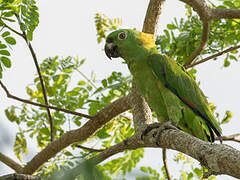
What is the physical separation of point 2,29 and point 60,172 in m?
2.31

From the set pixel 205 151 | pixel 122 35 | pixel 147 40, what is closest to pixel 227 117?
pixel 147 40

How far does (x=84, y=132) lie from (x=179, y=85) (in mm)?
1277

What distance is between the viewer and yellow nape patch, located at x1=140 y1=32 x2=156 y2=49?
2.91 m

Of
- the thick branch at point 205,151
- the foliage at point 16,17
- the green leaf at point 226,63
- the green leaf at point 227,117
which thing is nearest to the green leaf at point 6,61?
the foliage at point 16,17

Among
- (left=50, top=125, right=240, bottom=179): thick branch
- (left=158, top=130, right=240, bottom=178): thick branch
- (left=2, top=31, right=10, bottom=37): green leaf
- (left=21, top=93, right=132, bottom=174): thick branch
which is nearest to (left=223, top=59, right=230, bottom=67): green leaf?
(left=21, top=93, right=132, bottom=174): thick branch

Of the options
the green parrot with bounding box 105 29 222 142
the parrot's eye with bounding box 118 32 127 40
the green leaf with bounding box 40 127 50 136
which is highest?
the parrot's eye with bounding box 118 32 127 40

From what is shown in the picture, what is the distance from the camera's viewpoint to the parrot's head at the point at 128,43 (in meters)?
2.89

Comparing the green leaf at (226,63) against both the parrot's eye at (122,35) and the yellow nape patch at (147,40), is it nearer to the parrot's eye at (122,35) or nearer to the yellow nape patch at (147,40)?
the yellow nape patch at (147,40)

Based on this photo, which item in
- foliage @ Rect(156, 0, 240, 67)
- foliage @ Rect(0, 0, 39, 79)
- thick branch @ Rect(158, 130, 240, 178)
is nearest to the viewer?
thick branch @ Rect(158, 130, 240, 178)

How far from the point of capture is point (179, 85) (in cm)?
264

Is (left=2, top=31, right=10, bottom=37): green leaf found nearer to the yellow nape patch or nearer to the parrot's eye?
the parrot's eye

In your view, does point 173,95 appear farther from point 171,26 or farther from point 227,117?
point 171,26

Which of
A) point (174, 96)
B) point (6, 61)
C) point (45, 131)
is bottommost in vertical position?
point (45, 131)

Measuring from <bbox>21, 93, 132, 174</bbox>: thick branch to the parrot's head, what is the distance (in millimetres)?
488
